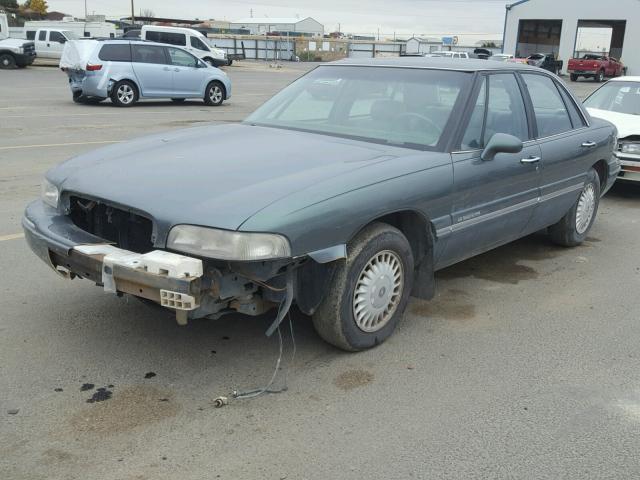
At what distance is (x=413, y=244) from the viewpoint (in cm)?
413

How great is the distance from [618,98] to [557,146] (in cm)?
516

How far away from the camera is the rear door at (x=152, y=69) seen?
1736 centimetres

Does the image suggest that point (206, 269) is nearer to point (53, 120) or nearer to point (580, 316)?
point (580, 316)

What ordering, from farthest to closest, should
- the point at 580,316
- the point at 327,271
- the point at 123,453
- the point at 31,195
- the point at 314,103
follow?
the point at 31,195
the point at 314,103
the point at 580,316
the point at 327,271
the point at 123,453

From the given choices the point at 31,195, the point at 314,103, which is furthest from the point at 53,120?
the point at 314,103

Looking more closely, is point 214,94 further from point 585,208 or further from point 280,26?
point 280,26

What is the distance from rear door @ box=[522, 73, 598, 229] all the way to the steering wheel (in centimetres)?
119

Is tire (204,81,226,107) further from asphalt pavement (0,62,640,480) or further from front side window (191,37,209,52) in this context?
asphalt pavement (0,62,640,480)

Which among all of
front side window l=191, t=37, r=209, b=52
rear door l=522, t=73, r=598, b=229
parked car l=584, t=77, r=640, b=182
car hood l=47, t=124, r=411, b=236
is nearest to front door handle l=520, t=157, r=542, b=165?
rear door l=522, t=73, r=598, b=229

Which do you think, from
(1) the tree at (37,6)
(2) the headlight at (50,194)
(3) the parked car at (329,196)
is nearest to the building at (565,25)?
(3) the parked car at (329,196)

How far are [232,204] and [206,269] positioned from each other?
34 cm

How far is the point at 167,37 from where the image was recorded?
3014cm

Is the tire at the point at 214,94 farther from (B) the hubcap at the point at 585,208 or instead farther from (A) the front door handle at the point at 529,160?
(A) the front door handle at the point at 529,160

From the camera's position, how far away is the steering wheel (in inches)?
171
